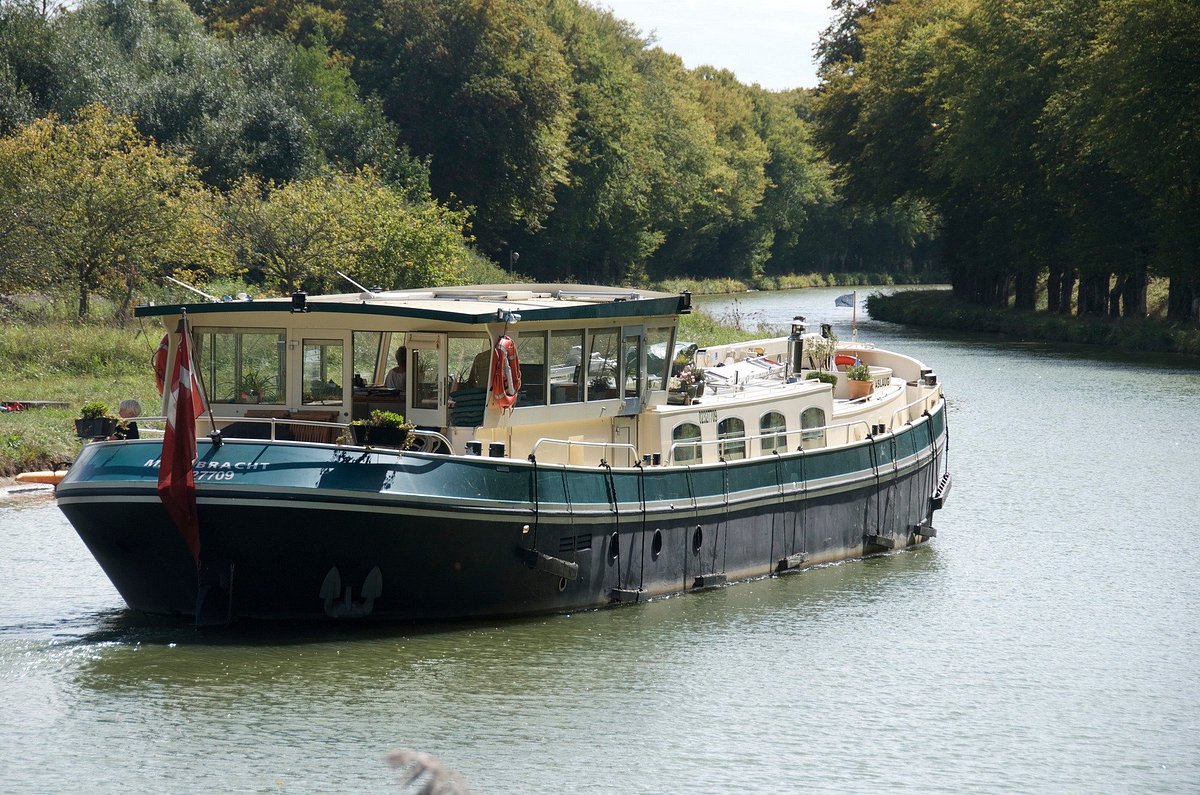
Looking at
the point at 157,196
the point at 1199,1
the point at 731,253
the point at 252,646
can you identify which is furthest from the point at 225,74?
the point at 731,253

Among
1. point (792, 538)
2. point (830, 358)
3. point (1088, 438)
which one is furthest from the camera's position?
point (1088, 438)

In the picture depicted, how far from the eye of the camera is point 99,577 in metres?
17.9

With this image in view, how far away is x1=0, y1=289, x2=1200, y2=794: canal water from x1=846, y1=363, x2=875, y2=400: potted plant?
3.05 m

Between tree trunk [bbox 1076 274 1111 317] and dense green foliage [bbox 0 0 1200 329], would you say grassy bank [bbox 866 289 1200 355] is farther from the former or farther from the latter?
dense green foliage [bbox 0 0 1200 329]

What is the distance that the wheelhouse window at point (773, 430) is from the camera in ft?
63.7

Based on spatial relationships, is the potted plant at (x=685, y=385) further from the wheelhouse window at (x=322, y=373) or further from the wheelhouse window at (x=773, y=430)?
the wheelhouse window at (x=322, y=373)

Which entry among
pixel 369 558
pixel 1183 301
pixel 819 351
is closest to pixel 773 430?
pixel 819 351

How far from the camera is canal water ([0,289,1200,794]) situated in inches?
493

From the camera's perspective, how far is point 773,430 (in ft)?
64.3

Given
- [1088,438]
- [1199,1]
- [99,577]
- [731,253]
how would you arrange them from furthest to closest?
[731,253] < [1199,1] < [1088,438] < [99,577]

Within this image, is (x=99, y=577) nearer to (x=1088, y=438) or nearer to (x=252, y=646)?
(x=252, y=646)

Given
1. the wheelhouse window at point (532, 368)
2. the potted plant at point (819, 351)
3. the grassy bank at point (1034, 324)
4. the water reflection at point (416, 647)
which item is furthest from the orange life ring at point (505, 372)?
the grassy bank at point (1034, 324)

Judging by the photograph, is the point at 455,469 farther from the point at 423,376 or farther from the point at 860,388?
the point at 860,388

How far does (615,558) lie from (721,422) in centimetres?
281
